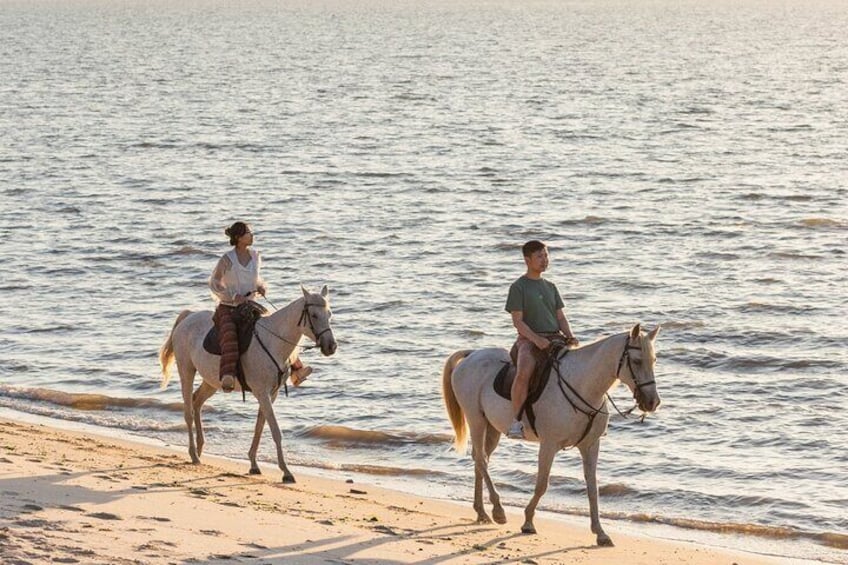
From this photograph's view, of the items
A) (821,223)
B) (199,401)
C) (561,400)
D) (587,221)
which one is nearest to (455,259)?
(587,221)

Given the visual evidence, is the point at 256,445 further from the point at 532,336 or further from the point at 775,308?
the point at 775,308

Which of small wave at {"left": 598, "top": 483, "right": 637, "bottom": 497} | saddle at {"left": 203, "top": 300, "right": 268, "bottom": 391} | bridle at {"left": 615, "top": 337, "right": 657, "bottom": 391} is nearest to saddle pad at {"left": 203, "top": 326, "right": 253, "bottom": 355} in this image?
saddle at {"left": 203, "top": 300, "right": 268, "bottom": 391}

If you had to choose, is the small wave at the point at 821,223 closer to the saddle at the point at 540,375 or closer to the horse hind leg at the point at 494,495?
the horse hind leg at the point at 494,495

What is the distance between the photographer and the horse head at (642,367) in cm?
1330

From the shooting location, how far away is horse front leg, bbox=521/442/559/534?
14289 millimetres

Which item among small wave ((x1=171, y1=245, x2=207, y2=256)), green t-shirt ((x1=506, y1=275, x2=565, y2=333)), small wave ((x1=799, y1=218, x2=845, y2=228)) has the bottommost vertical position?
small wave ((x1=799, y1=218, x2=845, y2=228))

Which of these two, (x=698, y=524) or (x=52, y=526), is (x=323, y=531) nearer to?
(x=52, y=526)

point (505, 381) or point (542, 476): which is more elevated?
point (505, 381)

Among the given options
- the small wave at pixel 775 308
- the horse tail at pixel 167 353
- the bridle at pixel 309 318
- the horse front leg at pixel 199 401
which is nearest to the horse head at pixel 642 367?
the bridle at pixel 309 318

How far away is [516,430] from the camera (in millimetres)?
14328

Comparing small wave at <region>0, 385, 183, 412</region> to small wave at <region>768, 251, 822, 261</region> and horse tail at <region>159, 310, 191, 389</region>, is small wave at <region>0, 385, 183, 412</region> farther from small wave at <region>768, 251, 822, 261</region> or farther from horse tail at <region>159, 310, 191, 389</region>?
small wave at <region>768, 251, 822, 261</region>

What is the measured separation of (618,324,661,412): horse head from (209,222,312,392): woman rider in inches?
179

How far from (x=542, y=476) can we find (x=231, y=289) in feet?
14.5

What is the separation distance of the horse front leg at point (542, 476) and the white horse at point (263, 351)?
2798 millimetres
